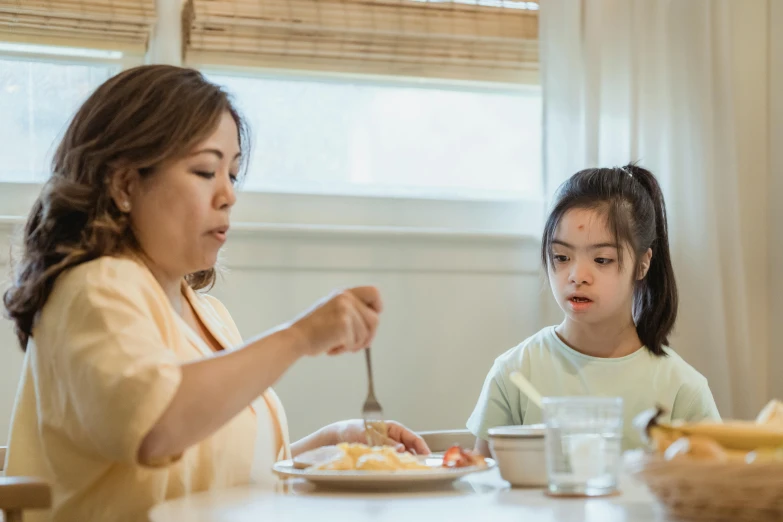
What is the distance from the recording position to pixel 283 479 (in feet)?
4.34

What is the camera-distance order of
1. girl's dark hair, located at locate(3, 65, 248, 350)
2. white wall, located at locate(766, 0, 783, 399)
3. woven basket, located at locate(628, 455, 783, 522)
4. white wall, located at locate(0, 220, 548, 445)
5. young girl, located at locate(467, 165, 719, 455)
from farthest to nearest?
white wall, located at locate(766, 0, 783, 399)
white wall, located at locate(0, 220, 548, 445)
young girl, located at locate(467, 165, 719, 455)
girl's dark hair, located at locate(3, 65, 248, 350)
woven basket, located at locate(628, 455, 783, 522)

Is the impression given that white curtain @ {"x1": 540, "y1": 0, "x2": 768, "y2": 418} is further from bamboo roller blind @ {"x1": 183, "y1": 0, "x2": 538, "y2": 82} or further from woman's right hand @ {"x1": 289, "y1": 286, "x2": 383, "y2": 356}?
woman's right hand @ {"x1": 289, "y1": 286, "x2": 383, "y2": 356}

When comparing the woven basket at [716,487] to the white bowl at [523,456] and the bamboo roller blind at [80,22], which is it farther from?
the bamboo roller blind at [80,22]

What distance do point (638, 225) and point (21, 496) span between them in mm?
1399

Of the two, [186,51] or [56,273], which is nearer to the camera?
[56,273]

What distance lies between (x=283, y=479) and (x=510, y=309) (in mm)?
1402

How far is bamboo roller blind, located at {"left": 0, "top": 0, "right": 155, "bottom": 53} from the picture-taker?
2.31 meters

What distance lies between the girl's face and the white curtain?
1.77 feet

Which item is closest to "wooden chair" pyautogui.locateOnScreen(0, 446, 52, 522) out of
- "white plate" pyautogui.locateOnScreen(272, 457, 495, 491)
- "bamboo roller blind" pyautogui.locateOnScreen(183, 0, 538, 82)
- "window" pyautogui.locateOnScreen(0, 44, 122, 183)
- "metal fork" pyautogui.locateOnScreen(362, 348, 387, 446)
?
"white plate" pyautogui.locateOnScreen(272, 457, 495, 491)

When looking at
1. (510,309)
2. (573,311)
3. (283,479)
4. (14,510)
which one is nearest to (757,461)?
(283,479)

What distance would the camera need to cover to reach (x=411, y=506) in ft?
3.38

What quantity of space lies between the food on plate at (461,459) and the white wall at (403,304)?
1.23 metres

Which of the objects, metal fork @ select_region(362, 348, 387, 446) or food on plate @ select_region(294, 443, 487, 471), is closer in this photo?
food on plate @ select_region(294, 443, 487, 471)

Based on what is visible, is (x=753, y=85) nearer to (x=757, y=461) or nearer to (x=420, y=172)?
(x=420, y=172)
